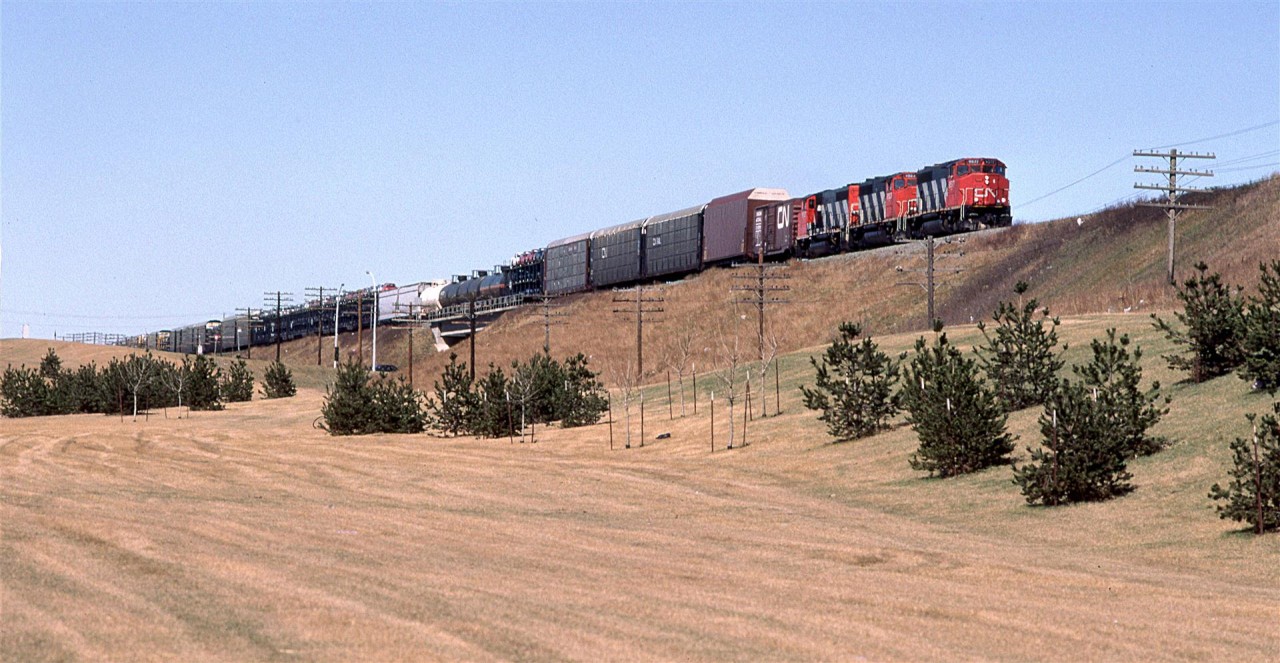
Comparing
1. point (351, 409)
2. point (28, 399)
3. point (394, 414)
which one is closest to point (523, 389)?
point (394, 414)

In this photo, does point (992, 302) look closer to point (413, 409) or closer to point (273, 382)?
point (413, 409)

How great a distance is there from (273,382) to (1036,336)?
200ft

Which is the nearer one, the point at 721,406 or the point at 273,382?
the point at 721,406

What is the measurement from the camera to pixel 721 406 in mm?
60031

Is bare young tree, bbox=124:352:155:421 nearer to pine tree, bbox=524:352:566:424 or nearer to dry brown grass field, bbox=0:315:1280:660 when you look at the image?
pine tree, bbox=524:352:566:424

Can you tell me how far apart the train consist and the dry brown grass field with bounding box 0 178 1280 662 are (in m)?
19.5

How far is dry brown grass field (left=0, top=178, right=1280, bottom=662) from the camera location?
14.6m

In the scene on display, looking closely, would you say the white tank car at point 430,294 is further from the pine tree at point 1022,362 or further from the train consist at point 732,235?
the pine tree at point 1022,362

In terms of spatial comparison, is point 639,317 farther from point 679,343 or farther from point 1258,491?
point 1258,491

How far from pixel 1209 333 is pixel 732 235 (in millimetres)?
60730

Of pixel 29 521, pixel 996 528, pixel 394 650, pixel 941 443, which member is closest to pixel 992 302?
pixel 941 443

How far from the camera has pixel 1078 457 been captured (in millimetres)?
30781

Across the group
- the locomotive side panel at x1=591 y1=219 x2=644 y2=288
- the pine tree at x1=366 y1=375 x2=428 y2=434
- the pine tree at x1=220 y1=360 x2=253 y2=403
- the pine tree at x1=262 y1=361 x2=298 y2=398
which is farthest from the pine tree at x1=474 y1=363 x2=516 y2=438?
the locomotive side panel at x1=591 y1=219 x2=644 y2=288

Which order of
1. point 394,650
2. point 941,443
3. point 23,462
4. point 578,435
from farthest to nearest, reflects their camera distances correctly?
point 578,435 → point 23,462 → point 941,443 → point 394,650
